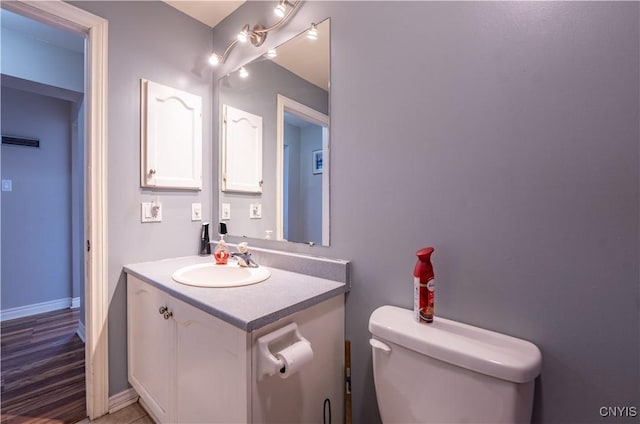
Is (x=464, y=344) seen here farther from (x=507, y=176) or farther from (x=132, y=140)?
(x=132, y=140)

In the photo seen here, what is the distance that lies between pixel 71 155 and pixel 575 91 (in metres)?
4.02

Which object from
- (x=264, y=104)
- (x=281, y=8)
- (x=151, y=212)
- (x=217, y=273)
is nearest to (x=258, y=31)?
(x=281, y=8)

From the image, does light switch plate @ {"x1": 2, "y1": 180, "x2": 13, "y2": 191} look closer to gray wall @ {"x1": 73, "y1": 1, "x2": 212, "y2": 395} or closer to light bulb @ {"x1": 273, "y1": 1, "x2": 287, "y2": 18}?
gray wall @ {"x1": 73, "y1": 1, "x2": 212, "y2": 395}

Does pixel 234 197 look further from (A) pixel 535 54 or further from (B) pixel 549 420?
(B) pixel 549 420

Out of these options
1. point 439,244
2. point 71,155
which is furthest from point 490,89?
point 71,155

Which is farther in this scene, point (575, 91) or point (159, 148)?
point (159, 148)

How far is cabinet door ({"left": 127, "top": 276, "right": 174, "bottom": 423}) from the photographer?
120 centimetres

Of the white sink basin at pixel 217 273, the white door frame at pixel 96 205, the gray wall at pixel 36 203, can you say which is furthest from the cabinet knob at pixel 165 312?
the gray wall at pixel 36 203

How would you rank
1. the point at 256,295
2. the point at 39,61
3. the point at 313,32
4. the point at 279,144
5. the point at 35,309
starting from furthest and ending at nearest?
the point at 35,309 < the point at 39,61 < the point at 279,144 < the point at 313,32 < the point at 256,295

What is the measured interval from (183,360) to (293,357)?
548 mm

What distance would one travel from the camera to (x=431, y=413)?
0.81 m

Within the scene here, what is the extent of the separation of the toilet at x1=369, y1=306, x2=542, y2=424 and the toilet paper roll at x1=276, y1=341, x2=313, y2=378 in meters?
0.23

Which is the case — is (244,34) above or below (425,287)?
above

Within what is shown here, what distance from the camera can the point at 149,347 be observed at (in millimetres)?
1332
